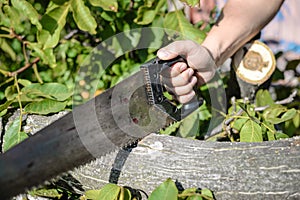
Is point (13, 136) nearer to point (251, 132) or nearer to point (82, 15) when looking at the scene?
point (82, 15)


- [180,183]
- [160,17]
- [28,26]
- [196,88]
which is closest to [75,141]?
[180,183]

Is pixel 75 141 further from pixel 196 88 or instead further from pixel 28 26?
pixel 28 26

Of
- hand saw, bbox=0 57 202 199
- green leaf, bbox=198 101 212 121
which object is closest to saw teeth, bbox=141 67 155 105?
hand saw, bbox=0 57 202 199

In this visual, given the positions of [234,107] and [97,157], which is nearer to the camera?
[97,157]

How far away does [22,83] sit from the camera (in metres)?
1.77

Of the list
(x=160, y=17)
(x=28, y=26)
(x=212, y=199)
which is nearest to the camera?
(x=212, y=199)

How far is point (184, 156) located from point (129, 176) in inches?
5.7

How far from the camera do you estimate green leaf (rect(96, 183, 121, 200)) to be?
1.30 m

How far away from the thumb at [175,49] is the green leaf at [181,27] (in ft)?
0.56

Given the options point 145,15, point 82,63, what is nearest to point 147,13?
point 145,15

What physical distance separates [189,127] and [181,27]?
327 millimetres

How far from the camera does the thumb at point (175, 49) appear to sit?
1.48 m

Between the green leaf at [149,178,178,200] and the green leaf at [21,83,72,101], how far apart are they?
502 millimetres

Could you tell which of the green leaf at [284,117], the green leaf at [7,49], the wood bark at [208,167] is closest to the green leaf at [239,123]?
the green leaf at [284,117]
